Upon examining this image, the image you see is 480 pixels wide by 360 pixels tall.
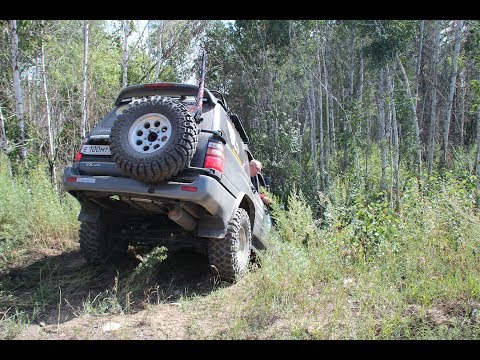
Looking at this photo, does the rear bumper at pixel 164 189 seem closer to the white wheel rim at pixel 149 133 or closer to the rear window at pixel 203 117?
the white wheel rim at pixel 149 133

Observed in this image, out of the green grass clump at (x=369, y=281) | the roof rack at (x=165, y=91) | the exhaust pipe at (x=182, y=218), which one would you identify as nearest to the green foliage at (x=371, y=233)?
the green grass clump at (x=369, y=281)

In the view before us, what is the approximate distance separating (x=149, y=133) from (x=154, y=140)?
93mm

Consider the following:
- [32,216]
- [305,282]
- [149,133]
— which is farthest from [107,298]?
[32,216]

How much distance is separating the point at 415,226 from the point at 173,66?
539 inches

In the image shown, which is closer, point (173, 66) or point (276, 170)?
point (276, 170)

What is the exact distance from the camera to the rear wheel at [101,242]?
478 cm

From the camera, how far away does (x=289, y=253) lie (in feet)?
14.8

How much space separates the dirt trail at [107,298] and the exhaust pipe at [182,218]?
0.69 m

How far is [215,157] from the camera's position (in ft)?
13.9

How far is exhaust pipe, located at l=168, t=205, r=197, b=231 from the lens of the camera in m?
4.18

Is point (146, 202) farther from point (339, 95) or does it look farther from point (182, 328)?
point (339, 95)

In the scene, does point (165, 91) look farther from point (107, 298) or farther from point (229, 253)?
point (107, 298)

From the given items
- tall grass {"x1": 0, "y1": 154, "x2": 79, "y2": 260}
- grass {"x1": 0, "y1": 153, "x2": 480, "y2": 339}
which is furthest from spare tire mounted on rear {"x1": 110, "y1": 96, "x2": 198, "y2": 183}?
tall grass {"x1": 0, "y1": 154, "x2": 79, "y2": 260}
